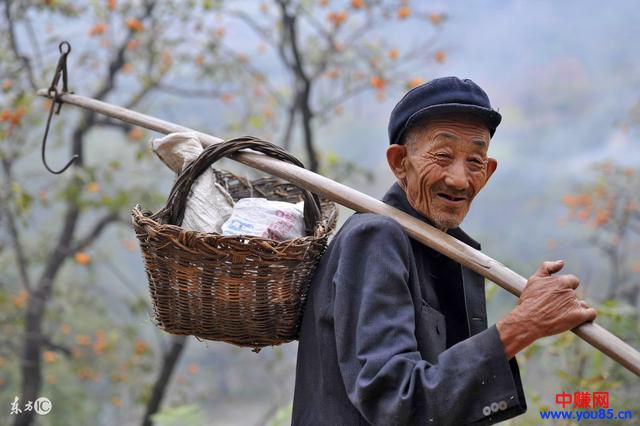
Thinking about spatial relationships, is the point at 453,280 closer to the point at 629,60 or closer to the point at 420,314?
the point at 420,314

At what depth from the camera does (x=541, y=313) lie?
1748 millimetres

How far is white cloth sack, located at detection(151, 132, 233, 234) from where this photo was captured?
2.19 metres

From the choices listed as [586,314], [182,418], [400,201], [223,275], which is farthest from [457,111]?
[182,418]

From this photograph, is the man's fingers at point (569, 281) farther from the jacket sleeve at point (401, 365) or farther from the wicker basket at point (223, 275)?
the wicker basket at point (223, 275)

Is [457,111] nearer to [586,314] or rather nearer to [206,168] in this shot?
[586,314]

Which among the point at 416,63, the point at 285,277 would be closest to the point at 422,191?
the point at 285,277

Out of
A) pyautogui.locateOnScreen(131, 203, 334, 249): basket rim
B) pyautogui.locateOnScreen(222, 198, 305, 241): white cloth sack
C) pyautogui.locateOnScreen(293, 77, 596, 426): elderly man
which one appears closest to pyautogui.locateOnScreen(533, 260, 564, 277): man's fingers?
pyautogui.locateOnScreen(293, 77, 596, 426): elderly man

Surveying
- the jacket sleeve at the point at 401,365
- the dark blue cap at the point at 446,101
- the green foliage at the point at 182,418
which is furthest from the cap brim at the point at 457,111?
the green foliage at the point at 182,418

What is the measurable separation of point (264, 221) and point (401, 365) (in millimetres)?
603

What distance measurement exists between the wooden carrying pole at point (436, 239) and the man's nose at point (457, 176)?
0.13m

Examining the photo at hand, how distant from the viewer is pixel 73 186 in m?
6.12

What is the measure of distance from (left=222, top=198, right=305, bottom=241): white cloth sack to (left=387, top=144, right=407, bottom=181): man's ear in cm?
31

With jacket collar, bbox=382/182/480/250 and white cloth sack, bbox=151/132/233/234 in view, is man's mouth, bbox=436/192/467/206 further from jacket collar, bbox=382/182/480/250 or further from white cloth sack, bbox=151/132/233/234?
white cloth sack, bbox=151/132/233/234

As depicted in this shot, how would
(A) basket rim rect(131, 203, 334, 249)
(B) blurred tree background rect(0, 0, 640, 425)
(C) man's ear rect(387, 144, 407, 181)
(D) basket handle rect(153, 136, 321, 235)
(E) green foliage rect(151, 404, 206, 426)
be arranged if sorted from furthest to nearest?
(B) blurred tree background rect(0, 0, 640, 425) < (E) green foliage rect(151, 404, 206, 426) < (D) basket handle rect(153, 136, 321, 235) < (C) man's ear rect(387, 144, 407, 181) < (A) basket rim rect(131, 203, 334, 249)
